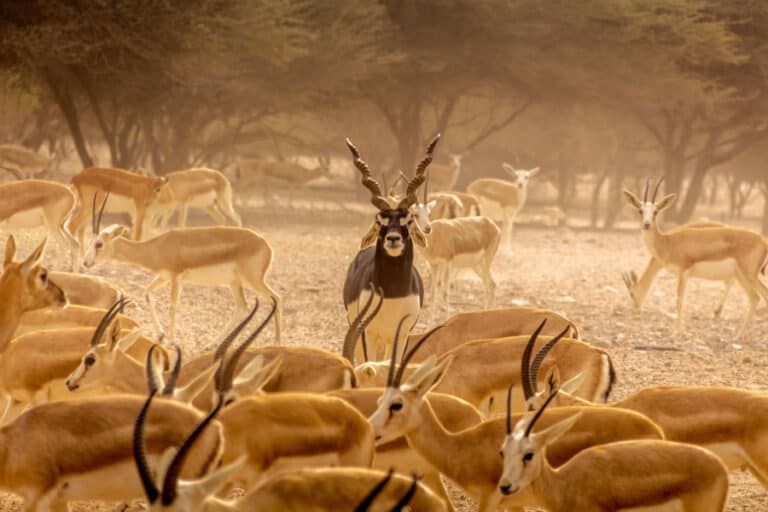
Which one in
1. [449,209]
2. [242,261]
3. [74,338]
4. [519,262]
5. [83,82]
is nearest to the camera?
[74,338]

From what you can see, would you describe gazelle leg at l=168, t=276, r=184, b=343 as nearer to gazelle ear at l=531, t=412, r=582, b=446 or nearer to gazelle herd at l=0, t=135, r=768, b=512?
gazelle herd at l=0, t=135, r=768, b=512

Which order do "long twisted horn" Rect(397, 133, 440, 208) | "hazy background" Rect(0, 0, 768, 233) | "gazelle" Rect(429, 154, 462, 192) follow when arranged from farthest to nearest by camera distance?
1. "gazelle" Rect(429, 154, 462, 192)
2. "hazy background" Rect(0, 0, 768, 233)
3. "long twisted horn" Rect(397, 133, 440, 208)

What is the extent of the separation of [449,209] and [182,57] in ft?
22.3

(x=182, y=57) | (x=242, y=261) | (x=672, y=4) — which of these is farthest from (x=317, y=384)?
(x=672, y=4)

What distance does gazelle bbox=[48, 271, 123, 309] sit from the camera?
28.5 feet

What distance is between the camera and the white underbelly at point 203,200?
18.2m

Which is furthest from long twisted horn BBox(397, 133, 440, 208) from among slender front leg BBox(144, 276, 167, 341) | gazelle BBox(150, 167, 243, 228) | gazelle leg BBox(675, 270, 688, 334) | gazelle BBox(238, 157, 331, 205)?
gazelle BBox(238, 157, 331, 205)

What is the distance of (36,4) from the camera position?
19.6 m

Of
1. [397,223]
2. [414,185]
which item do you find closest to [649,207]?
[414,185]

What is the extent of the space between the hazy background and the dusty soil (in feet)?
11.5

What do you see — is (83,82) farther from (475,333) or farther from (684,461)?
(684,461)

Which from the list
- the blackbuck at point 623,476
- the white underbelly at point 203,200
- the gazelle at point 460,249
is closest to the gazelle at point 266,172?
the white underbelly at point 203,200

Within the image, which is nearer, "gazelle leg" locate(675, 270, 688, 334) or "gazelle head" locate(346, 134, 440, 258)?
"gazelle head" locate(346, 134, 440, 258)

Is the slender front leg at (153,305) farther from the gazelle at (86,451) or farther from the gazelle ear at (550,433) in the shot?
the gazelle ear at (550,433)
